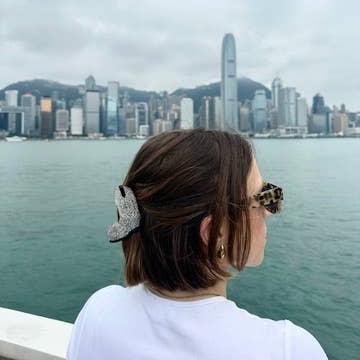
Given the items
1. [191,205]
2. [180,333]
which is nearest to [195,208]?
[191,205]

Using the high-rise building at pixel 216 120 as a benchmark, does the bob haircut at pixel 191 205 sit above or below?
below

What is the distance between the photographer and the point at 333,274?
938cm

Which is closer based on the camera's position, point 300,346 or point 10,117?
point 300,346

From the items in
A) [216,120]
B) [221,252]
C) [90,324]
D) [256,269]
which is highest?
[216,120]

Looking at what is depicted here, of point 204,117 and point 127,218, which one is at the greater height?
point 204,117

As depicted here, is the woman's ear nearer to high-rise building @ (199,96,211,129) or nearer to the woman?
the woman

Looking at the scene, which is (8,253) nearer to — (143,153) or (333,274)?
(333,274)

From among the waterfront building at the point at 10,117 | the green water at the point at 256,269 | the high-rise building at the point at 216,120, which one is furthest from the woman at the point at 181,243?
the waterfront building at the point at 10,117

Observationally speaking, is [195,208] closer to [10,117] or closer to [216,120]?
[216,120]

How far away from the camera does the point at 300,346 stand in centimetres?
78

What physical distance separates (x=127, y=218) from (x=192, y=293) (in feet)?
0.69

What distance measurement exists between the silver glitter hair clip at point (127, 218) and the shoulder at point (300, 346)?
1.25ft

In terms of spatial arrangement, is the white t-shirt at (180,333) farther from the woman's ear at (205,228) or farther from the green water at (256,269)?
the green water at (256,269)

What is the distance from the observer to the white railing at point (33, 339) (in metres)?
2.19
